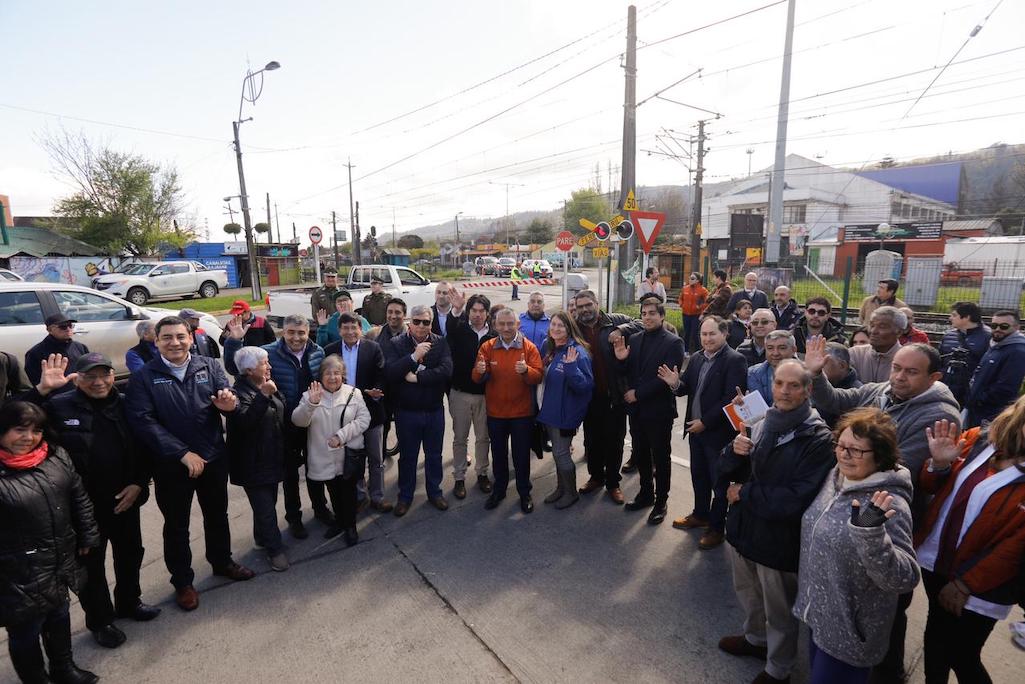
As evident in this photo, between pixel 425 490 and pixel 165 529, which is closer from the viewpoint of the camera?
pixel 165 529

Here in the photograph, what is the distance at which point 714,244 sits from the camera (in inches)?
1184

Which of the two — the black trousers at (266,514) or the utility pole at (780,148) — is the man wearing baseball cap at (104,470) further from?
the utility pole at (780,148)

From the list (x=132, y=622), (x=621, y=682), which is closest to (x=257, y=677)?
(x=132, y=622)

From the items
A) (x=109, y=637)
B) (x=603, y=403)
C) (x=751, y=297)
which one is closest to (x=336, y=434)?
(x=109, y=637)

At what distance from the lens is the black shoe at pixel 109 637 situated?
10.1ft

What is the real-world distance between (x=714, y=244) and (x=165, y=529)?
30.9 m

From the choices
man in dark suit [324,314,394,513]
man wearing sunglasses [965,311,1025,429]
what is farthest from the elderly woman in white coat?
man wearing sunglasses [965,311,1025,429]

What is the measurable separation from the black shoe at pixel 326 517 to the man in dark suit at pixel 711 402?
3.05 meters

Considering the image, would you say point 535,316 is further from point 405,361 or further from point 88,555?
point 88,555

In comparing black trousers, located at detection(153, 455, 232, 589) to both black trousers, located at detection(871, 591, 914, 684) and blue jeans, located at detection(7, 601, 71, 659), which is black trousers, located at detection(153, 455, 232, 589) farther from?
black trousers, located at detection(871, 591, 914, 684)

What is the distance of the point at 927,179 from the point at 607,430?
6168 centimetres

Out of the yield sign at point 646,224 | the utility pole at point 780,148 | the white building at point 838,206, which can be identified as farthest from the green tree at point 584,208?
the yield sign at point 646,224

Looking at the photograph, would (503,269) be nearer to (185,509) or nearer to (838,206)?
(838,206)

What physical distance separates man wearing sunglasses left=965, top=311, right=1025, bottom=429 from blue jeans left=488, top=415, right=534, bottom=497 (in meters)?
4.20
